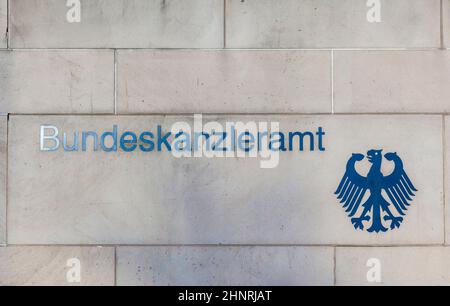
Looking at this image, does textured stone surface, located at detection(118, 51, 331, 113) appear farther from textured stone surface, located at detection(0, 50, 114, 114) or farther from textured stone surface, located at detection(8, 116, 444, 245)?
textured stone surface, located at detection(0, 50, 114, 114)

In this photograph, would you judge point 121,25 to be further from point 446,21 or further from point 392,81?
point 446,21

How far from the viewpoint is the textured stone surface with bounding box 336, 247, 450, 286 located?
236 inches

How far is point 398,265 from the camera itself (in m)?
6.00

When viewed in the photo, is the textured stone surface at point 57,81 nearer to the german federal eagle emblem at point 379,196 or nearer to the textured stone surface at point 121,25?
the textured stone surface at point 121,25

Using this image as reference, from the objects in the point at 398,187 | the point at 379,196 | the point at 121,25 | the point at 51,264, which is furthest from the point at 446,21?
the point at 51,264

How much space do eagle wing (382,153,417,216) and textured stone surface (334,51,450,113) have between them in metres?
0.64

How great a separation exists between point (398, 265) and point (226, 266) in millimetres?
1988

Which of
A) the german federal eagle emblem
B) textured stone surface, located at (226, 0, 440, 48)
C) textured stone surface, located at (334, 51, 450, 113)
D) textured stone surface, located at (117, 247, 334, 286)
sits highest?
textured stone surface, located at (226, 0, 440, 48)

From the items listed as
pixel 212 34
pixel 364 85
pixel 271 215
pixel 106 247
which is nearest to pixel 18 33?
pixel 212 34

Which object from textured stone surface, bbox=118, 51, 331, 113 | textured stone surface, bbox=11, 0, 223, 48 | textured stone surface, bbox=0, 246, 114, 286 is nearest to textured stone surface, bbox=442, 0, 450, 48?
textured stone surface, bbox=118, 51, 331, 113

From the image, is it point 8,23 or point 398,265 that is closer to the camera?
point 398,265

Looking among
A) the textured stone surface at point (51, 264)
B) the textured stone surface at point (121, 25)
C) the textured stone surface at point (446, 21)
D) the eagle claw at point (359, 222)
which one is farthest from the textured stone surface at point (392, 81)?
the textured stone surface at point (51, 264)
